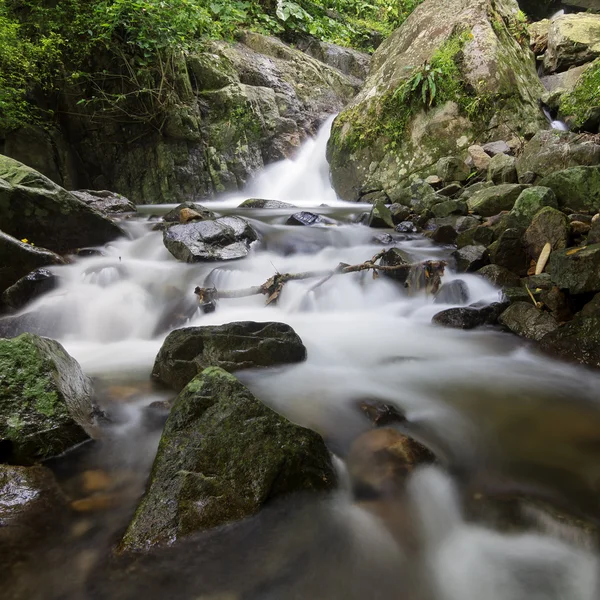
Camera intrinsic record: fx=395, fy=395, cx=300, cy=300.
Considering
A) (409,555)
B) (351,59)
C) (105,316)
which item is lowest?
(105,316)

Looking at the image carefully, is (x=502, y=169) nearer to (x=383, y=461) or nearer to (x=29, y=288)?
(x=383, y=461)

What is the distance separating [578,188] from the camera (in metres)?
5.30

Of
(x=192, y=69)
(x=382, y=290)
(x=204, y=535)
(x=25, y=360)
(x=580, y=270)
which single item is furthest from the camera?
(x=192, y=69)

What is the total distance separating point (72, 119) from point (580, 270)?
41.0 feet

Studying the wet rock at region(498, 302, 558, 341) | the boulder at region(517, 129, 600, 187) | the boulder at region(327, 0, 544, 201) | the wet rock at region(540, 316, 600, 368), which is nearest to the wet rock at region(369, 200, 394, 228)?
the boulder at region(327, 0, 544, 201)

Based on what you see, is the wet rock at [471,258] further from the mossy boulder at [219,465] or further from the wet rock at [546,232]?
the mossy boulder at [219,465]

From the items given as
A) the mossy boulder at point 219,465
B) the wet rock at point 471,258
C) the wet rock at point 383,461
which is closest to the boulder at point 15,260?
the mossy boulder at point 219,465

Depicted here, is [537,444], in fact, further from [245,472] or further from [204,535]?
[204,535]

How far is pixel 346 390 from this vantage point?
126 inches

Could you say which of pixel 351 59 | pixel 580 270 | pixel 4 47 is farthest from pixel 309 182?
pixel 351 59

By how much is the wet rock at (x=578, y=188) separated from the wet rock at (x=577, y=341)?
2.35 m

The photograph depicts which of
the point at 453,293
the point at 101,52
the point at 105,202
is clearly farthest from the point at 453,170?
the point at 101,52

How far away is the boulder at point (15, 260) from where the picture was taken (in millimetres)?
4809

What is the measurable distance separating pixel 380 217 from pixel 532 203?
266 centimetres
